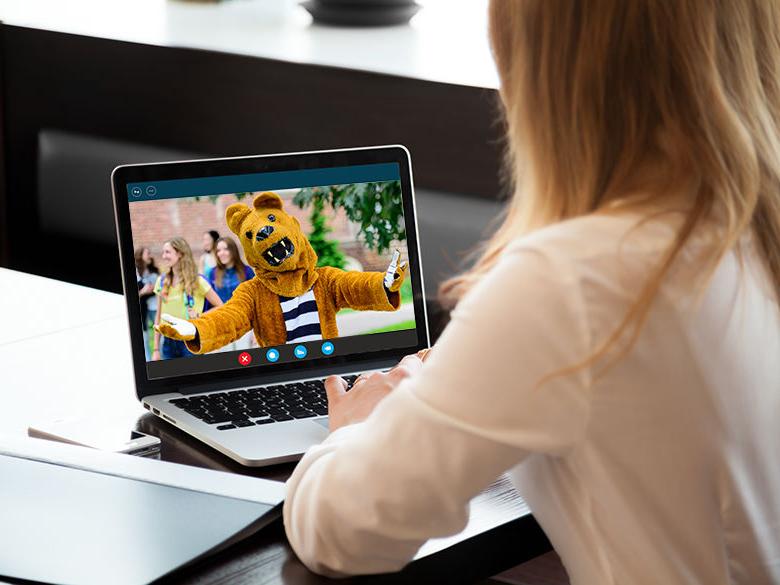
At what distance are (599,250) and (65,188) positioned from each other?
250 cm

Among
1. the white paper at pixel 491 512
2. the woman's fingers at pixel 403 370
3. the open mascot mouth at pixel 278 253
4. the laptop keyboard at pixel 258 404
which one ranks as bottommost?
the white paper at pixel 491 512

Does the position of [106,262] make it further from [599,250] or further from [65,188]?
[599,250]

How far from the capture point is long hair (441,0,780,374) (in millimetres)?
846

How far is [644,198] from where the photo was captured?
860 mm

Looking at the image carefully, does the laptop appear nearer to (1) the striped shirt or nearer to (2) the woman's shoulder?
(1) the striped shirt

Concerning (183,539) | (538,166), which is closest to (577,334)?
(538,166)

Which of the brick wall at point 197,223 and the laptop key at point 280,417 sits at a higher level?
the brick wall at point 197,223

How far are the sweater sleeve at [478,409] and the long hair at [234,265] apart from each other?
504 millimetres

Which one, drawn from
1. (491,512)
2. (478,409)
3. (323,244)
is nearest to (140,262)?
(323,244)

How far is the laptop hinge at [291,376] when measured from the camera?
134cm

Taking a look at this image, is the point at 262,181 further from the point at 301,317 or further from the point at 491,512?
the point at 491,512

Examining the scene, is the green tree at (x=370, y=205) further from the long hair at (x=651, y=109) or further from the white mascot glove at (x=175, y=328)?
the long hair at (x=651, y=109)

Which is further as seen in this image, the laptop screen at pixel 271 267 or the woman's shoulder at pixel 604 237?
the laptop screen at pixel 271 267

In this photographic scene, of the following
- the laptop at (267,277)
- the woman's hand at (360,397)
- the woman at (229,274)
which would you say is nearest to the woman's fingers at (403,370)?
the woman's hand at (360,397)
